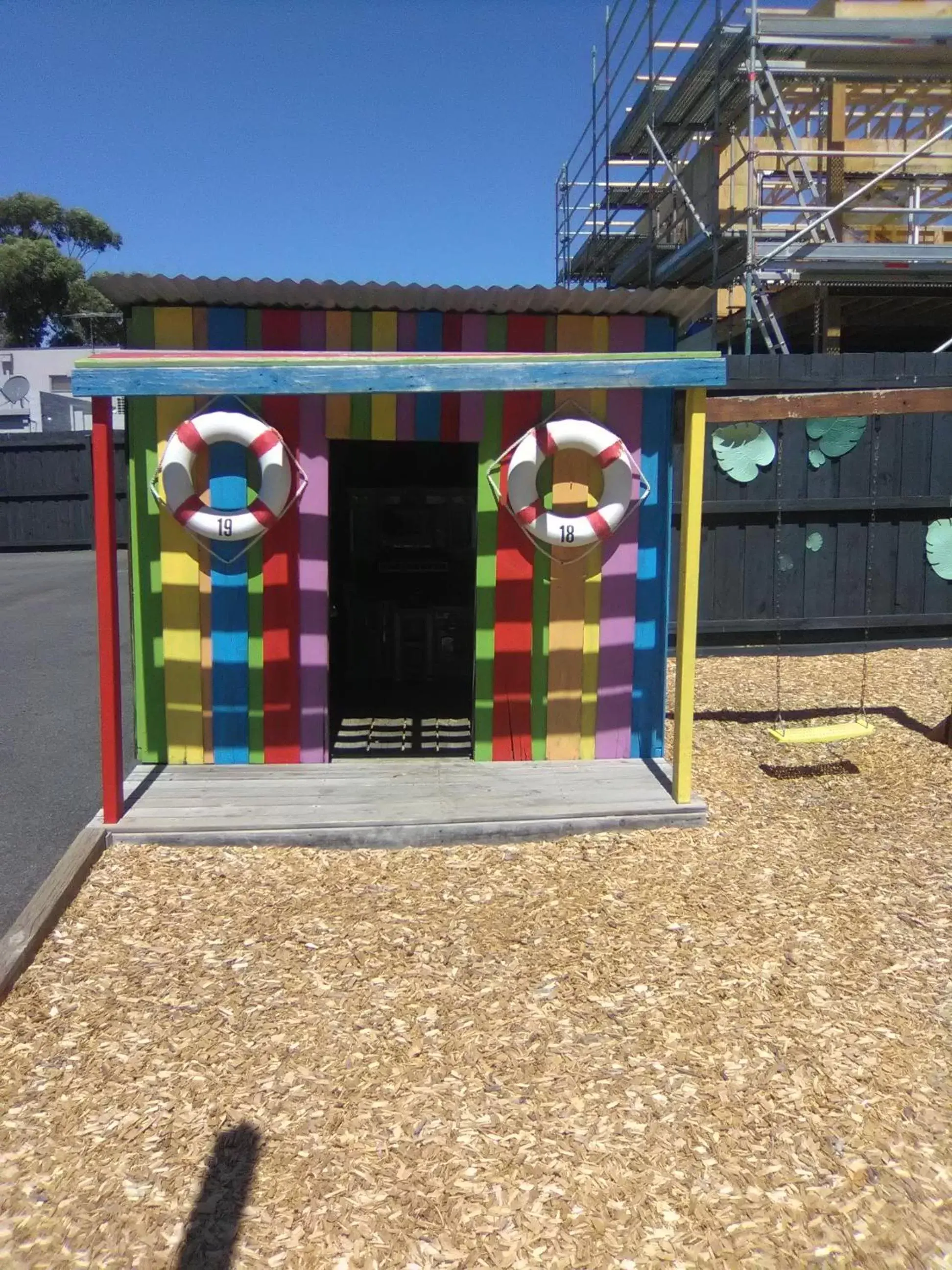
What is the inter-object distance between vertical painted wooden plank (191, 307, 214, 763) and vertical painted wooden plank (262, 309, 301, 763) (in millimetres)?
273

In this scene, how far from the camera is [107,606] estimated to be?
4.31m

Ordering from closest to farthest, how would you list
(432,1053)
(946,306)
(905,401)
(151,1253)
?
(151,1253) < (432,1053) < (905,401) < (946,306)

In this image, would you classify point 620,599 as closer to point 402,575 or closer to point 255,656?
point 255,656

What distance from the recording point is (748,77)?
30.5 ft

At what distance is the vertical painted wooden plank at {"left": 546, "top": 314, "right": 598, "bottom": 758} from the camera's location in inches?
199

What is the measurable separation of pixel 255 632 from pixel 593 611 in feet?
5.72

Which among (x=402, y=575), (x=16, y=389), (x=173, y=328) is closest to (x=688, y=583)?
(x=173, y=328)

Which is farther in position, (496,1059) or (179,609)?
(179,609)

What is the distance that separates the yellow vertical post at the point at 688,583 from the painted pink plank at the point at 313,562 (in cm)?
176

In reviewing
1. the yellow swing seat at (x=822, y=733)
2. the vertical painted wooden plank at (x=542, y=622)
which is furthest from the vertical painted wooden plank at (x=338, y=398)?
the yellow swing seat at (x=822, y=733)

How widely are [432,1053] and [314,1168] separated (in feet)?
1.83

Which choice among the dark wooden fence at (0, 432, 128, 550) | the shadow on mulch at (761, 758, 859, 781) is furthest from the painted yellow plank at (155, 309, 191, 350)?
the dark wooden fence at (0, 432, 128, 550)

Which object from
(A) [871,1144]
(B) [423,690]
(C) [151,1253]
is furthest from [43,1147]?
(B) [423,690]

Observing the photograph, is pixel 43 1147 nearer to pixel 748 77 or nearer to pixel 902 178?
pixel 748 77
